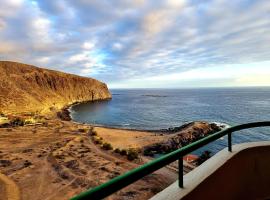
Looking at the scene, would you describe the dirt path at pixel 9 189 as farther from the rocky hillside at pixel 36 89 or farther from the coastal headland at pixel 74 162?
the rocky hillside at pixel 36 89

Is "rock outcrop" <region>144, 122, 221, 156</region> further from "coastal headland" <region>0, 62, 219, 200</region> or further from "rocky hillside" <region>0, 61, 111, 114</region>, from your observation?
"rocky hillside" <region>0, 61, 111, 114</region>

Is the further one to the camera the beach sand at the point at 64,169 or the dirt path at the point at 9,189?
the beach sand at the point at 64,169

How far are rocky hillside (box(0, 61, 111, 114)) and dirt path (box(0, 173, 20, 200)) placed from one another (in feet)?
169

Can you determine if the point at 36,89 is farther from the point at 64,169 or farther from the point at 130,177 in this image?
the point at 130,177

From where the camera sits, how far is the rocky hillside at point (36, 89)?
70.4m

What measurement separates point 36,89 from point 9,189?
80063mm

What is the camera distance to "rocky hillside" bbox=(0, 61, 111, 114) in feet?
231

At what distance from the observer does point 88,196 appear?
5.17ft

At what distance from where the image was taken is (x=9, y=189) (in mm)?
14727

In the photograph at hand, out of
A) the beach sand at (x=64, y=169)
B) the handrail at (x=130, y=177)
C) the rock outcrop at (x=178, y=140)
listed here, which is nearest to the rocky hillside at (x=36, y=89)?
the beach sand at (x=64, y=169)

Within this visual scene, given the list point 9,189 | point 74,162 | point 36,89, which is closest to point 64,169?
point 74,162

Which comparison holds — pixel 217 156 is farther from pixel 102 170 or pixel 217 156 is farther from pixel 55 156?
pixel 55 156

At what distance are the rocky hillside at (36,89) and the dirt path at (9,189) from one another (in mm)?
51507

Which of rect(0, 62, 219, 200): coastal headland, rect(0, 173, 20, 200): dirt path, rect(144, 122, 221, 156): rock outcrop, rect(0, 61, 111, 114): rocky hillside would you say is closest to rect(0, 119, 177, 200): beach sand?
rect(0, 62, 219, 200): coastal headland
